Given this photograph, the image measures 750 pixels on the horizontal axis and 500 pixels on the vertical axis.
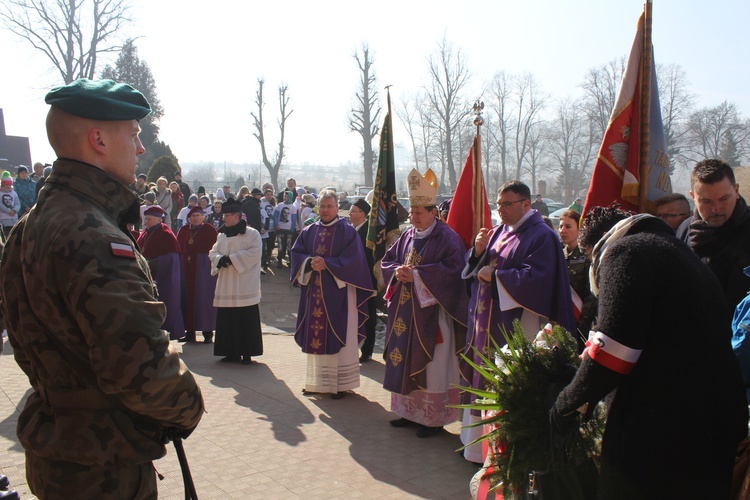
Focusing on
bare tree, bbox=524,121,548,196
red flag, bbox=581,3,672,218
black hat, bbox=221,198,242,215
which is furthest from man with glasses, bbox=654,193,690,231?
bare tree, bbox=524,121,548,196

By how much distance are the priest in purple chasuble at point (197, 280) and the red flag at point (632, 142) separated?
22.5 ft

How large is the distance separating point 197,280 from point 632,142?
7257mm

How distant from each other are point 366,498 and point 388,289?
238cm

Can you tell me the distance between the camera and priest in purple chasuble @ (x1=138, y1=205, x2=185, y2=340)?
379 inches

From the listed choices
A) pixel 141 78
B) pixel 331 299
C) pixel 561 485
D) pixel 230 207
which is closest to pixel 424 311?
pixel 331 299

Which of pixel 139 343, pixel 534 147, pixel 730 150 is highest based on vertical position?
pixel 534 147

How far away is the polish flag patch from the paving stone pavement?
2899 millimetres

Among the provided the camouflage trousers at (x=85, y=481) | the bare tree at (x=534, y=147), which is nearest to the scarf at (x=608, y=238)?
the camouflage trousers at (x=85, y=481)

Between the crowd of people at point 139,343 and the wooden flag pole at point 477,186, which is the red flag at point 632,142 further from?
the crowd of people at point 139,343

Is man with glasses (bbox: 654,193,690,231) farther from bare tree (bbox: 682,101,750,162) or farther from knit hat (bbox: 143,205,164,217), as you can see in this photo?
bare tree (bbox: 682,101,750,162)

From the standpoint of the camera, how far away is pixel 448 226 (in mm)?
6461

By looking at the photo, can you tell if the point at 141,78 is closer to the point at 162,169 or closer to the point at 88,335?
the point at 162,169

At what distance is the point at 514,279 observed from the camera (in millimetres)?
5051

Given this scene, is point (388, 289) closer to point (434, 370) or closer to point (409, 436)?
point (434, 370)
